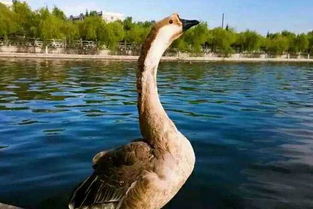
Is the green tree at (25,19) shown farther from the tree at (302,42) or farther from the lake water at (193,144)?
Result: the tree at (302,42)

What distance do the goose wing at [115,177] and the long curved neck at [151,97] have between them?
0.18 m

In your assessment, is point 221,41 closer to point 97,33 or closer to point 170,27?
point 97,33

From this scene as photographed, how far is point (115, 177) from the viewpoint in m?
4.05

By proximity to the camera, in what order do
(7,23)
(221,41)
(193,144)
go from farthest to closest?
(221,41), (7,23), (193,144)

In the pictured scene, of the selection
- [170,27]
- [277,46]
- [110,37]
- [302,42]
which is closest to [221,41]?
[277,46]

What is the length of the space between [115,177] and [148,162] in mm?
378

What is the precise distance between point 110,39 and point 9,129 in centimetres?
6266

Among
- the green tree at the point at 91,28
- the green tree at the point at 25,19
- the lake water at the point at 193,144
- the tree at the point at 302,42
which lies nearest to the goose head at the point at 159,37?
the lake water at the point at 193,144

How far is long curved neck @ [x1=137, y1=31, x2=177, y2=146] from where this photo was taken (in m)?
4.11

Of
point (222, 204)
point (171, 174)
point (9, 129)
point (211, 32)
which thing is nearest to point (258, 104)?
point (9, 129)

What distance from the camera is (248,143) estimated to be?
10.3 metres

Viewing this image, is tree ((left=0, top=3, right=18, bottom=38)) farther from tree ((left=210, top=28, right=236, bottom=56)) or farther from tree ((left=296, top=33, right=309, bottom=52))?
tree ((left=296, top=33, right=309, bottom=52))

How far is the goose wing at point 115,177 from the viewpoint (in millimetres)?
3992

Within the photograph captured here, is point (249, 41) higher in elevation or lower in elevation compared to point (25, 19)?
lower
